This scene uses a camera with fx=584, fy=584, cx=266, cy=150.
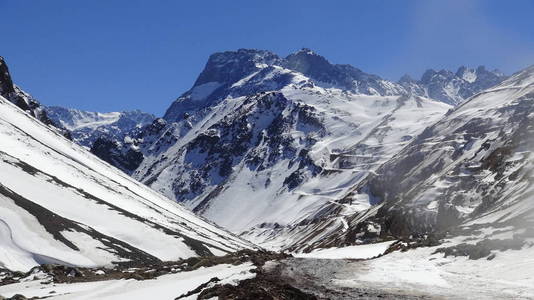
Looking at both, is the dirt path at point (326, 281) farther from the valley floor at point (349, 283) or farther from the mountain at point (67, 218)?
the mountain at point (67, 218)

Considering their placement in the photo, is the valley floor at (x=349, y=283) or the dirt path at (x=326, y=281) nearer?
the valley floor at (x=349, y=283)

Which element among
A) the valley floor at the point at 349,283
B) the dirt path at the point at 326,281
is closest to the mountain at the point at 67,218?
the valley floor at the point at 349,283

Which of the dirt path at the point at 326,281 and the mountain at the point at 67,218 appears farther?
the mountain at the point at 67,218

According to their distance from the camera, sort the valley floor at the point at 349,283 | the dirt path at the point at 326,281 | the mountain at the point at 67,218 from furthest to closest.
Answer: the mountain at the point at 67,218
the dirt path at the point at 326,281
the valley floor at the point at 349,283

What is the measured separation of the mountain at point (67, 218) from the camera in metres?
79.8

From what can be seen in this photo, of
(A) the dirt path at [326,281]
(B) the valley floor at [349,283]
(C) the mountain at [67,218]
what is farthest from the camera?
(C) the mountain at [67,218]

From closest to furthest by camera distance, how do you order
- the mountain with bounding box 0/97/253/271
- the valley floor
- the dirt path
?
the valley floor
the dirt path
the mountain with bounding box 0/97/253/271

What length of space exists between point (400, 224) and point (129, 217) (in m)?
80.0

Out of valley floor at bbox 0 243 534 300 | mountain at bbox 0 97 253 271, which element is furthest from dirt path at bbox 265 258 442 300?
mountain at bbox 0 97 253 271

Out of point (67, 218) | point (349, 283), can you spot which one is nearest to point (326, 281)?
point (349, 283)

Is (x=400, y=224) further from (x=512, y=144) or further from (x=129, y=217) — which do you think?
(x=129, y=217)

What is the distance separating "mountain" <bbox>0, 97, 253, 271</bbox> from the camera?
79750mm

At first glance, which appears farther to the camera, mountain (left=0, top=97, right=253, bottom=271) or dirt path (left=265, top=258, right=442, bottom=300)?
mountain (left=0, top=97, right=253, bottom=271)

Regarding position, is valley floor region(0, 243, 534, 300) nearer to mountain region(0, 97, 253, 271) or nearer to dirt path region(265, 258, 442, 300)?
dirt path region(265, 258, 442, 300)
